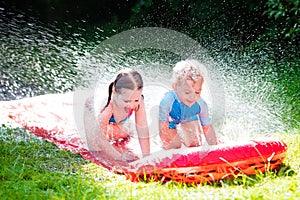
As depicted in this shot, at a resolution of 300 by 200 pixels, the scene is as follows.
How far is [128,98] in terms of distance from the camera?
127 inches

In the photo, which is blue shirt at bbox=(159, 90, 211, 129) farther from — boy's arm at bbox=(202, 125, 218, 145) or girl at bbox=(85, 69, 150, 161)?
girl at bbox=(85, 69, 150, 161)

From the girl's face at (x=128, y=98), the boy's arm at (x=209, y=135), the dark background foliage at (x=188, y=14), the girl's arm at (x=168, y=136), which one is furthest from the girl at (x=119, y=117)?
the dark background foliage at (x=188, y=14)

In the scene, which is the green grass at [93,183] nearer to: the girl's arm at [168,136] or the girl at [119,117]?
the girl at [119,117]

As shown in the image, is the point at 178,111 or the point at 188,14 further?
the point at 188,14

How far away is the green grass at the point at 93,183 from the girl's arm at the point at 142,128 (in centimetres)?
39

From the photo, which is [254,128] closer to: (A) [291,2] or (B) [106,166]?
(B) [106,166]

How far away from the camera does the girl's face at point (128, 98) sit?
320 cm

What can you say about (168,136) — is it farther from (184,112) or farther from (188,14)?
(188,14)

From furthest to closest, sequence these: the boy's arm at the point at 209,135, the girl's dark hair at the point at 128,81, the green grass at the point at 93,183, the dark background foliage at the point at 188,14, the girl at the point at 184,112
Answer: the dark background foliage at the point at 188,14
the boy's arm at the point at 209,135
the girl at the point at 184,112
the girl's dark hair at the point at 128,81
the green grass at the point at 93,183

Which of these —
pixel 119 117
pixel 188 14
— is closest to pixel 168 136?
pixel 119 117

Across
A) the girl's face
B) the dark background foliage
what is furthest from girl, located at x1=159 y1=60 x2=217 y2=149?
the dark background foliage

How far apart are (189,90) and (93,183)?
0.90 meters

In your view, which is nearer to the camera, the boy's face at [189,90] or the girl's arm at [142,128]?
the boy's face at [189,90]

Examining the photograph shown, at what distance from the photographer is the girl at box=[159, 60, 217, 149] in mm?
3264
